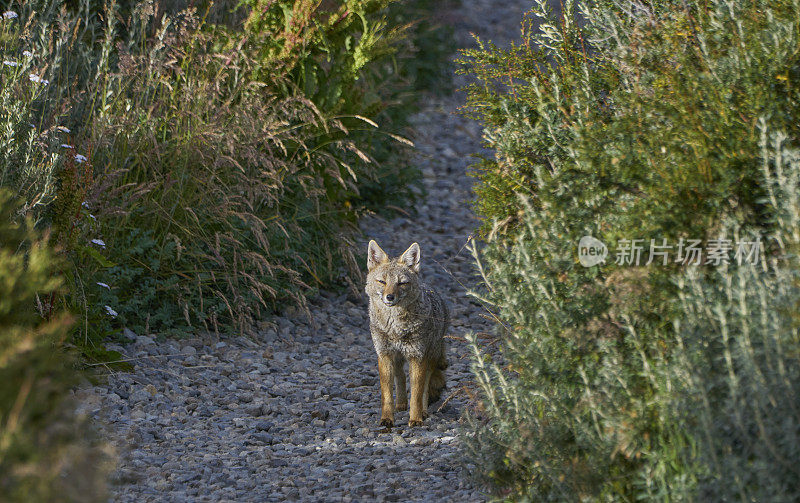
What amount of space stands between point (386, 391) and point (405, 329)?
38cm

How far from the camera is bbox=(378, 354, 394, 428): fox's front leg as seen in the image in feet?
17.0

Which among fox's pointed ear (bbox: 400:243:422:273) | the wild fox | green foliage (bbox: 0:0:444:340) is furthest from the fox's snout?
green foliage (bbox: 0:0:444:340)

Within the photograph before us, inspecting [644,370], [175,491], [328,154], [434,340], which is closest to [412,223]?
[328,154]

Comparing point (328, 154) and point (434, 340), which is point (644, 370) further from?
point (328, 154)

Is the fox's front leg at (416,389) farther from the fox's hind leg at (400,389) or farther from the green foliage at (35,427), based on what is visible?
the green foliage at (35,427)

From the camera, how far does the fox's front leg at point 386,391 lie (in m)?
5.19

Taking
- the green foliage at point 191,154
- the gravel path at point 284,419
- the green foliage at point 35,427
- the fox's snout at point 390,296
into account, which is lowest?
the gravel path at point 284,419

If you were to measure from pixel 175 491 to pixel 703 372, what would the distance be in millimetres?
2447

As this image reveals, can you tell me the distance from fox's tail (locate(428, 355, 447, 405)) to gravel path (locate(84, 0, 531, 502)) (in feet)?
0.24

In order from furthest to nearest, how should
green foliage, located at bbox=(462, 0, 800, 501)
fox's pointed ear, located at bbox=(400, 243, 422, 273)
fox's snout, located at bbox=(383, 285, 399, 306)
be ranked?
1. fox's pointed ear, located at bbox=(400, 243, 422, 273)
2. fox's snout, located at bbox=(383, 285, 399, 306)
3. green foliage, located at bbox=(462, 0, 800, 501)

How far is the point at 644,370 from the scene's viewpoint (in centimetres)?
310

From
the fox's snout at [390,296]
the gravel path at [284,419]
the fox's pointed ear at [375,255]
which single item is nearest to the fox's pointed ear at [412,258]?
the fox's pointed ear at [375,255]

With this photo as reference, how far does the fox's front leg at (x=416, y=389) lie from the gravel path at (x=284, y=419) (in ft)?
0.23

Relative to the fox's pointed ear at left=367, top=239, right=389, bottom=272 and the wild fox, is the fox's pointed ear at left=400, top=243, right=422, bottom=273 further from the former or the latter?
the fox's pointed ear at left=367, top=239, right=389, bottom=272
